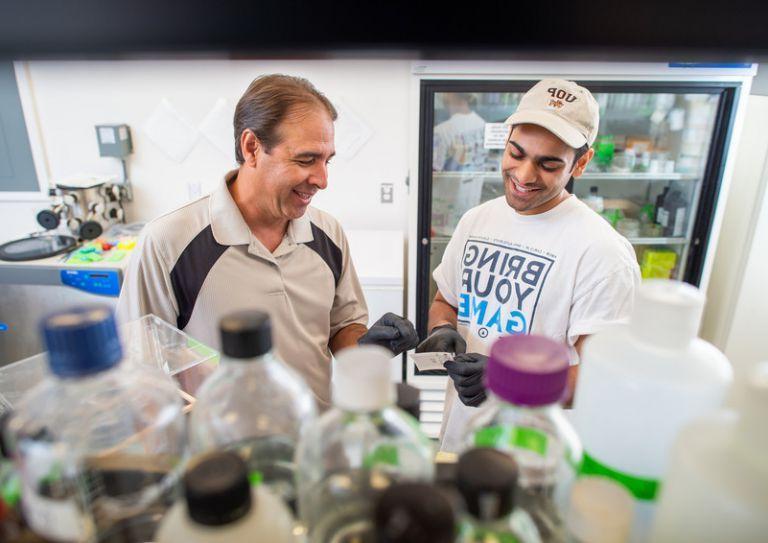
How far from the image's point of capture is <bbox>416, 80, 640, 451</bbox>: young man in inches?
53.2

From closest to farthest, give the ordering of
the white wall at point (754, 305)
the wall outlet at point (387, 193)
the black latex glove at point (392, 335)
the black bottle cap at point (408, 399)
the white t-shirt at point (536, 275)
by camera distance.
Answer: the black bottle cap at point (408, 399)
the black latex glove at point (392, 335)
the white t-shirt at point (536, 275)
the white wall at point (754, 305)
the wall outlet at point (387, 193)

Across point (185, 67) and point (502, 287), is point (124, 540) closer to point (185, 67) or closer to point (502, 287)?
point (502, 287)

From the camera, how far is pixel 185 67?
298 cm

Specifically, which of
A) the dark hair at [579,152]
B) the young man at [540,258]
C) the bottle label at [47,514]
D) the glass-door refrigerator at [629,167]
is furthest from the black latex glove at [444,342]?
the glass-door refrigerator at [629,167]

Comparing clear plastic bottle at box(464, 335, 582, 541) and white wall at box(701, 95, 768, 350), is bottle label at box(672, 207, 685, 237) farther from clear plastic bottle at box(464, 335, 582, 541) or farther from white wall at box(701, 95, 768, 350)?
clear plastic bottle at box(464, 335, 582, 541)

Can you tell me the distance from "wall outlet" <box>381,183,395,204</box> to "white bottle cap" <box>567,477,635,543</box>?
9.14 feet

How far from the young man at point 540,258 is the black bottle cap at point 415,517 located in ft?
3.25

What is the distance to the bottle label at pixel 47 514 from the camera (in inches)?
14.5

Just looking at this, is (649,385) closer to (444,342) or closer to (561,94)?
(444,342)

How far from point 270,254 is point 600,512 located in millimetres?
1129

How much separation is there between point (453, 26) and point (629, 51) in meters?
0.12

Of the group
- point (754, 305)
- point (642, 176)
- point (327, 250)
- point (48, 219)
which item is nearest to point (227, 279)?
point (327, 250)

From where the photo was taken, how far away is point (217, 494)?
31cm

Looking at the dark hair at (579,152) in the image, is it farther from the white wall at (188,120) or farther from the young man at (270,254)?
the white wall at (188,120)
